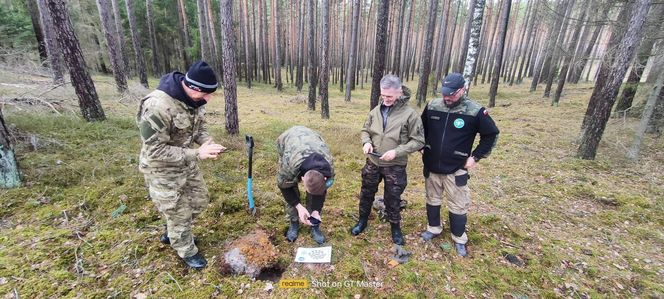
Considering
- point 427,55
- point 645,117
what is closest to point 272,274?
point 645,117

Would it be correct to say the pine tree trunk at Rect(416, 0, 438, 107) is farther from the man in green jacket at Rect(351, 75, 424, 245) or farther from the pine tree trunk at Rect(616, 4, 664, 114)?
the man in green jacket at Rect(351, 75, 424, 245)

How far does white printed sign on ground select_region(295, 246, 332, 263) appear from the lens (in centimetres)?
343

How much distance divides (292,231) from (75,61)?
20.6ft

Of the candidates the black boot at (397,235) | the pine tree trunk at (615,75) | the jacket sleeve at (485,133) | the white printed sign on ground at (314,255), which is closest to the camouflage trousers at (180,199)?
the white printed sign on ground at (314,255)

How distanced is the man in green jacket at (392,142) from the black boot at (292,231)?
1.04 m

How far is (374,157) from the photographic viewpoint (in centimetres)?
361

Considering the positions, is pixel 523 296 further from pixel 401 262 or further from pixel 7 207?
pixel 7 207

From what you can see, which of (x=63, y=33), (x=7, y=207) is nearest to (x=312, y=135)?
(x=7, y=207)

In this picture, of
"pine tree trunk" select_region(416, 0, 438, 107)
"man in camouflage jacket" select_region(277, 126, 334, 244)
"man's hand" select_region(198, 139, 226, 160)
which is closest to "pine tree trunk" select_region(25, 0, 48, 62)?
"man's hand" select_region(198, 139, 226, 160)

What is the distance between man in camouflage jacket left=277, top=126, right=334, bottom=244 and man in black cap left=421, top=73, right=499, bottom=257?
1368 millimetres

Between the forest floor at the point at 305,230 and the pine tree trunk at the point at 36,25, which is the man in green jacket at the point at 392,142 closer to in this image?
the forest floor at the point at 305,230

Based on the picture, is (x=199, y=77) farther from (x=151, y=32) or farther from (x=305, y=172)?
(x=151, y=32)

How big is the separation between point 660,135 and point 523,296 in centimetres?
1018

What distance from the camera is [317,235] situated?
3779 mm
